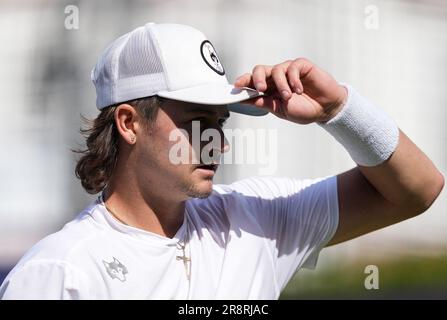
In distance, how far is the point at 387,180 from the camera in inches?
65.3

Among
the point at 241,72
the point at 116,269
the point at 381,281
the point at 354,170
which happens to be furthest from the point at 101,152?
the point at 381,281

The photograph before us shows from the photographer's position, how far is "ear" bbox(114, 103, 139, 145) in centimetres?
165

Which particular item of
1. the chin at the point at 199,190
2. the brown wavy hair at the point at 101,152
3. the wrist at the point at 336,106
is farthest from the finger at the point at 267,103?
the brown wavy hair at the point at 101,152

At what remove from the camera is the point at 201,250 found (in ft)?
5.21

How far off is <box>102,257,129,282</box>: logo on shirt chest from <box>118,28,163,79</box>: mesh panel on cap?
438 millimetres

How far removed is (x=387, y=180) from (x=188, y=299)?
1.81 feet

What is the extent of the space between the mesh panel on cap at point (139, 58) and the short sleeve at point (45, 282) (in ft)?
→ 1.60

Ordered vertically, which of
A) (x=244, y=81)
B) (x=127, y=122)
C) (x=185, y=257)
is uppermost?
(x=244, y=81)

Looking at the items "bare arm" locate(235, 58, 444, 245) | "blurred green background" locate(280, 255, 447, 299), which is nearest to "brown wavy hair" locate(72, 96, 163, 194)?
"bare arm" locate(235, 58, 444, 245)

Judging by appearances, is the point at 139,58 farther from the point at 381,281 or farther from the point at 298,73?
the point at 381,281

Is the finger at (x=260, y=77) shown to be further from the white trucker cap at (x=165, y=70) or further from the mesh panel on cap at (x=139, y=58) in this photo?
the mesh panel on cap at (x=139, y=58)

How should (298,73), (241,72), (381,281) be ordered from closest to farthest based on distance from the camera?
(298,73) → (241,72) → (381,281)

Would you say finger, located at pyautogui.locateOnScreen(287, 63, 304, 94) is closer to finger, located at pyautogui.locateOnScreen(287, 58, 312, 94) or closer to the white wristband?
finger, located at pyautogui.locateOnScreen(287, 58, 312, 94)

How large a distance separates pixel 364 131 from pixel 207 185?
383 mm
